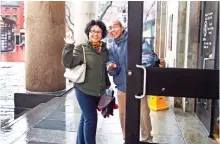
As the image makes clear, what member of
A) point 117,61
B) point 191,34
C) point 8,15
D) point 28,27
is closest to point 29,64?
point 28,27

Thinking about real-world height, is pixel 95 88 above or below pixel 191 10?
below

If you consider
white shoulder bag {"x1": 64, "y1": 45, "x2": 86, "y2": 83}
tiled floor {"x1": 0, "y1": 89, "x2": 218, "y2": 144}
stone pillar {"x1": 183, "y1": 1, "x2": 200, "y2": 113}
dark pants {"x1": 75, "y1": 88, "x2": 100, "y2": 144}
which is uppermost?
stone pillar {"x1": 183, "y1": 1, "x2": 200, "y2": 113}

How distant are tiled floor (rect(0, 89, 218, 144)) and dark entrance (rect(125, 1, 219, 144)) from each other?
1.80m

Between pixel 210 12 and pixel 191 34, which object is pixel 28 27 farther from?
pixel 210 12

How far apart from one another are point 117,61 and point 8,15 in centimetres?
3606

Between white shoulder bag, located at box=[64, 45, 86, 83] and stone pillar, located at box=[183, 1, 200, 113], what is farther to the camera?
stone pillar, located at box=[183, 1, 200, 113]

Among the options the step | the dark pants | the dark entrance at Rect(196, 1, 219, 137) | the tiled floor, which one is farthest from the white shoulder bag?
the dark entrance at Rect(196, 1, 219, 137)

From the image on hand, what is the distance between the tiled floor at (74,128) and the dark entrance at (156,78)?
1802mm

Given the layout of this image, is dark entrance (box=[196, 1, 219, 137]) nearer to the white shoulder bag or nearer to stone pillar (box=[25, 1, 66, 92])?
the white shoulder bag

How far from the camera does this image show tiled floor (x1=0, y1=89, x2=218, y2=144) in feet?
15.5

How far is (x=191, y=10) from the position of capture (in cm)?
604

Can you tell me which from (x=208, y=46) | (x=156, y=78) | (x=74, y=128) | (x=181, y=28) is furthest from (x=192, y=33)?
(x=156, y=78)

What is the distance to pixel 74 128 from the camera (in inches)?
209

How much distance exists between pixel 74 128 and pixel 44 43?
326 centimetres
